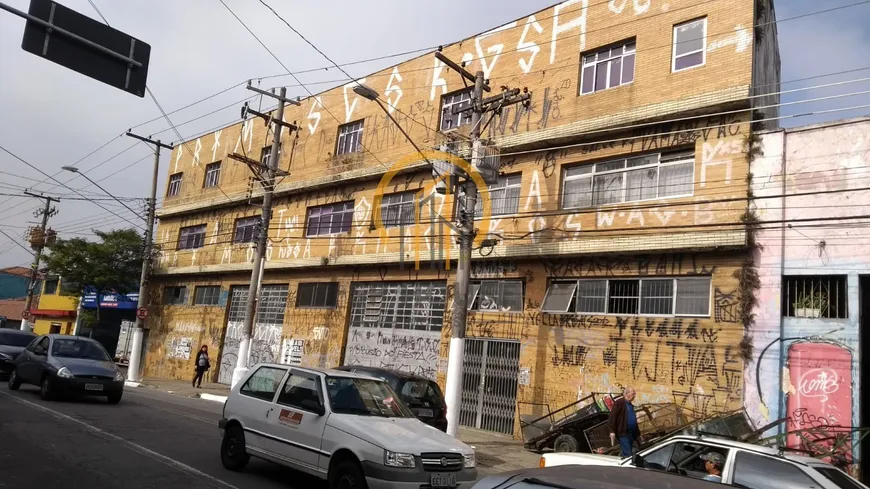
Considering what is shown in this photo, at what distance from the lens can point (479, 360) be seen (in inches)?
675

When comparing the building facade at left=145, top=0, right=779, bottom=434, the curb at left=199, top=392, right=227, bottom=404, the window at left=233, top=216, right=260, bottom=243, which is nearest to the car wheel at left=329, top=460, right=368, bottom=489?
the building facade at left=145, top=0, right=779, bottom=434

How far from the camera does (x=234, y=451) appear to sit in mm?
8422

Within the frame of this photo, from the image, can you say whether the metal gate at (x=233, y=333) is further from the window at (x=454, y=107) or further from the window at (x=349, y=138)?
the window at (x=454, y=107)

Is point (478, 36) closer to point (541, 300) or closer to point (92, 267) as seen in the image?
point (541, 300)

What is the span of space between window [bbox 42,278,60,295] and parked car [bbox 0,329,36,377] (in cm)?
3390

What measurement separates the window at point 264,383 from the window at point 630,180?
388 inches

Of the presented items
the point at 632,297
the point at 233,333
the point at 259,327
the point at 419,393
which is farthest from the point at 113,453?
the point at 233,333

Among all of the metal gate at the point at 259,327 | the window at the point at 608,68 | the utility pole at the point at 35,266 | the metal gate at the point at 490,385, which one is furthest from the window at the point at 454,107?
the utility pole at the point at 35,266

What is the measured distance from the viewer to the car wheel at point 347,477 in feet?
21.8

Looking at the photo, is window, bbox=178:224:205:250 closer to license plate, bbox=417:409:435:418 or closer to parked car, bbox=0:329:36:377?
parked car, bbox=0:329:36:377

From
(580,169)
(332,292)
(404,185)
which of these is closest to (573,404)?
(580,169)

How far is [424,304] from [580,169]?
6.52m

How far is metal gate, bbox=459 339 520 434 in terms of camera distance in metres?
16.1

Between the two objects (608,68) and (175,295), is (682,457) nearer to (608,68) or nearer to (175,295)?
(608,68)
